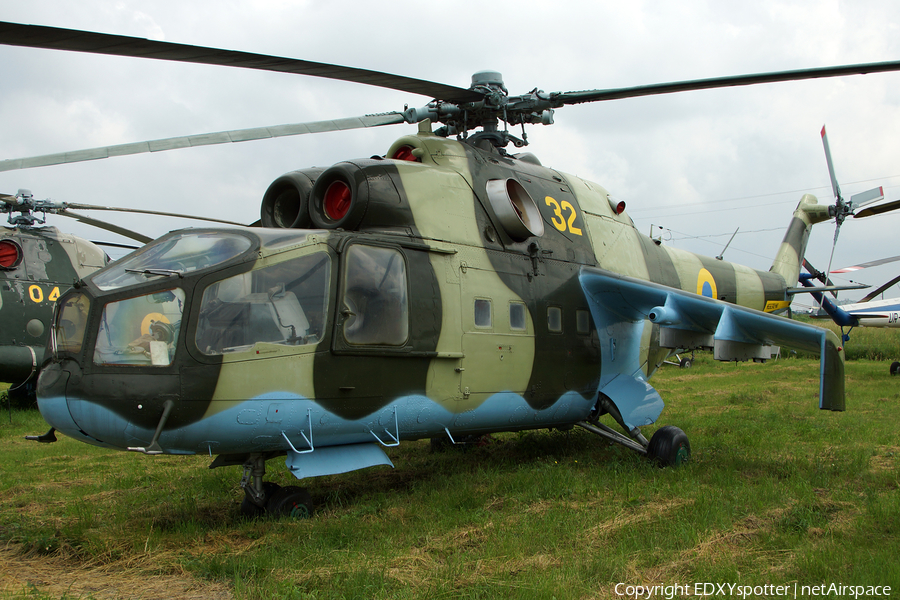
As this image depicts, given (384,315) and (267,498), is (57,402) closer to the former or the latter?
(267,498)

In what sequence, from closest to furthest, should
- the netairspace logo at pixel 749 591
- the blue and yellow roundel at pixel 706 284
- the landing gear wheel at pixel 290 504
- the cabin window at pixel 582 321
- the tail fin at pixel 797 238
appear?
the netairspace logo at pixel 749 591 → the landing gear wheel at pixel 290 504 → the cabin window at pixel 582 321 → the blue and yellow roundel at pixel 706 284 → the tail fin at pixel 797 238

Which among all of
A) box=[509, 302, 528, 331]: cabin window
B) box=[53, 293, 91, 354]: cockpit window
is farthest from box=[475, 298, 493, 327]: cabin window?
box=[53, 293, 91, 354]: cockpit window

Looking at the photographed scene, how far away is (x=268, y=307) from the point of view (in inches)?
210

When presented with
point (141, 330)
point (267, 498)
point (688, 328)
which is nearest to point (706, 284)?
point (688, 328)

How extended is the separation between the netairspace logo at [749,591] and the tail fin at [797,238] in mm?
9761

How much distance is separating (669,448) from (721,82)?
158 inches

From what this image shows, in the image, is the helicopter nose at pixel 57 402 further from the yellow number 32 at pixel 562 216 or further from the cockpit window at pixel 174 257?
the yellow number 32 at pixel 562 216

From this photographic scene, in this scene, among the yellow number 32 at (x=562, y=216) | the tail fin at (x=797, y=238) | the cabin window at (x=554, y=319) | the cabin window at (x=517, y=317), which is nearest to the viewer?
the cabin window at (x=517, y=317)

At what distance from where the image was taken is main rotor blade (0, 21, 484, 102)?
3888 millimetres

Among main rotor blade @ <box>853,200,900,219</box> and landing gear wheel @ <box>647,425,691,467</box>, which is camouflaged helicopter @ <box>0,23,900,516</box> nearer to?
landing gear wheel @ <box>647,425,691,467</box>

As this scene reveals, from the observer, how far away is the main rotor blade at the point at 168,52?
3.89m

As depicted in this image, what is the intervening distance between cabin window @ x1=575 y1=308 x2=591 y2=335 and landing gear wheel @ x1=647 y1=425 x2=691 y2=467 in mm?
1468

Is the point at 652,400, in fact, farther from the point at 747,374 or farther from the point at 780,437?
the point at 747,374

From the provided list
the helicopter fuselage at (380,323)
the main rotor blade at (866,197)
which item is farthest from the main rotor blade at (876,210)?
the helicopter fuselage at (380,323)
